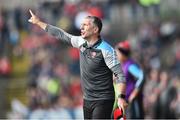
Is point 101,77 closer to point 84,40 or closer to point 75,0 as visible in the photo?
point 84,40

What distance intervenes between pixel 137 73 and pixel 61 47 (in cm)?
943

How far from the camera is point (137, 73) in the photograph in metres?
12.3

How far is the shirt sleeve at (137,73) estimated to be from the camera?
12.2 m

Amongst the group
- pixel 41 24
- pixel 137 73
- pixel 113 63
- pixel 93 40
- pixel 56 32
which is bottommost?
pixel 137 73

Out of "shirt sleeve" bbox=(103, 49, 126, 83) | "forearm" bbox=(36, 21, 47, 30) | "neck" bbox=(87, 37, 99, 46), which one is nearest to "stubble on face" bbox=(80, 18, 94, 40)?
"neck" bbox=(87, 37, 99, 46)

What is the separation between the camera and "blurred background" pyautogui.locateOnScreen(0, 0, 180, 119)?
1939cm

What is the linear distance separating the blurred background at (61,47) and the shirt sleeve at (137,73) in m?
5.53

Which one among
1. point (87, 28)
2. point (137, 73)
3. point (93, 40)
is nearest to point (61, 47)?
point (137, 73)

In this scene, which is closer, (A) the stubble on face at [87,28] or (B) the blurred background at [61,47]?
(A) the stubble on face at [87,28]

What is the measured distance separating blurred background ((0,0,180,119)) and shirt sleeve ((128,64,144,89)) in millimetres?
5532

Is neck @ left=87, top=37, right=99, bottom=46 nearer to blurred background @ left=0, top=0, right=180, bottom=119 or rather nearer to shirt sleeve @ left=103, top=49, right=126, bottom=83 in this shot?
shirt sleeve @ left=103, top=49, right=126, bottom=83

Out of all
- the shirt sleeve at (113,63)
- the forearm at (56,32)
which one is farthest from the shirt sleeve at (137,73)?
the shirt sleeve at (113,63)

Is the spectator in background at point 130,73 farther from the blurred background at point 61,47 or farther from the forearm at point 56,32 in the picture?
the blurred background at point 61,47

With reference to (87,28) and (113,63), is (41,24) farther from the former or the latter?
(113,63)
